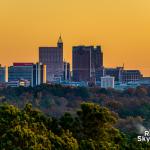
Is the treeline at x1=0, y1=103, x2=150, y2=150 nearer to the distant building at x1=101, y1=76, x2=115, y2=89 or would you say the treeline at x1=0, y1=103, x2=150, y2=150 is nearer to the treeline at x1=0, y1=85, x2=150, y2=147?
the treeline at x1=0, y1=85, x2=150, y2=147

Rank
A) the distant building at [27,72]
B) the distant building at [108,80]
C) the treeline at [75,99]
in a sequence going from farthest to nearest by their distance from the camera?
1. the distant building at [27,72]
2. the distant building at [108,80]
3. the treeline at [75,99]

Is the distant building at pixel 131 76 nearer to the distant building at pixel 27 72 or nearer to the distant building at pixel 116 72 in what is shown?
the distant building at pixel 116 72

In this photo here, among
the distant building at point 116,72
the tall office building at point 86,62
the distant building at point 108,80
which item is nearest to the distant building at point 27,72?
the tall office building at point 86,62

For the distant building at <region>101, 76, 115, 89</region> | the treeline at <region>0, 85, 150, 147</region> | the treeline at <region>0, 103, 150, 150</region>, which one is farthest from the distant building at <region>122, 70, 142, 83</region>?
the treeline at <region>0, 103, 150, 150</region>

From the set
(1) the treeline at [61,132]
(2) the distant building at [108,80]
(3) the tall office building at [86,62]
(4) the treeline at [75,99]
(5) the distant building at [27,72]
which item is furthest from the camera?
(3) the tall office building at [86,62]

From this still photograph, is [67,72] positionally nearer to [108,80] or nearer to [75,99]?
[108,80]

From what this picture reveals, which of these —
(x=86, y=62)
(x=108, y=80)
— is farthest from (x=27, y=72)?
(x=108, y=80)

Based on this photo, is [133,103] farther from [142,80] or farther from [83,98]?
[142,80]
